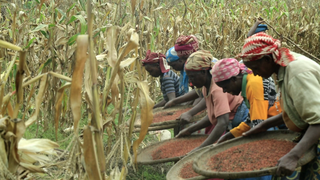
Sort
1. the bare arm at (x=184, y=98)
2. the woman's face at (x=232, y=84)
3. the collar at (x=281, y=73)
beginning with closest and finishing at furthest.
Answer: the collar at (x=281, y=73)
the woman's face at (x=232, y=84)
the bare arm at (x=184, y=98)

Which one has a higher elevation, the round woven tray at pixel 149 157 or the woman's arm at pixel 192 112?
the woman's arm at pixel 192 112

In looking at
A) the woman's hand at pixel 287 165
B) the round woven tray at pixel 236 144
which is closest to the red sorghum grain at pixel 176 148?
the round woven tray at pixel 236 144

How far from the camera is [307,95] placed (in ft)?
5.41

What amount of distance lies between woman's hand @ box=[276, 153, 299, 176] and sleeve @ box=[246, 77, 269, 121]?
23.5 inches

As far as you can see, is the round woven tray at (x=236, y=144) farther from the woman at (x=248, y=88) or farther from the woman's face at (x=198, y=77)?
the woman's face at (x=198, y=77)

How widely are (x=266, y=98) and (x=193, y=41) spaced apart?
55.3 inches

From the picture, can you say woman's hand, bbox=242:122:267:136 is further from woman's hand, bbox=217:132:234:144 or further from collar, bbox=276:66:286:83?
collar, bbox=276:66:286:83

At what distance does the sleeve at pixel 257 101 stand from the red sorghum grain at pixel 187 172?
1.73ft

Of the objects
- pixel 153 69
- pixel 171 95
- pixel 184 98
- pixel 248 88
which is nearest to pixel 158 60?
pixel 153 69

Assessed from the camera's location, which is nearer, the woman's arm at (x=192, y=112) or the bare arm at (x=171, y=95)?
the woman's arm at (x=192, y=112)

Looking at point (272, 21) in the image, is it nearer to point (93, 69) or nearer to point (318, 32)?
point (318, 32)

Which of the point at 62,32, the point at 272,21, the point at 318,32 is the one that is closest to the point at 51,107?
the point at 62,32

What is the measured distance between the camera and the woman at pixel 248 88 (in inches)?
90.7

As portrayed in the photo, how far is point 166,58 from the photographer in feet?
11.8
